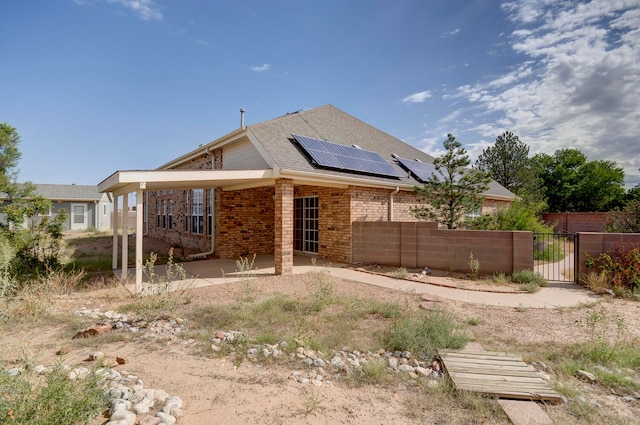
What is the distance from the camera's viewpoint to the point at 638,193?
31766 mm

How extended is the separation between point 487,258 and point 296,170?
6.19m

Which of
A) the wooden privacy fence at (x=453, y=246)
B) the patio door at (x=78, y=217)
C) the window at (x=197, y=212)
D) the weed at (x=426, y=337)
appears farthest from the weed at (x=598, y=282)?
the patio door at (x=78, y=217)

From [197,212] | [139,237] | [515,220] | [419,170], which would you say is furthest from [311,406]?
[197,212]

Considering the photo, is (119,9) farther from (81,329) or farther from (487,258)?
(487,258)

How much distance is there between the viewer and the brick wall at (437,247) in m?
8.79

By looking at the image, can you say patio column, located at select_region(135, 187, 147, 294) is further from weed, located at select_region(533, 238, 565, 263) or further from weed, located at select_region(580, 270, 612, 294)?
weed, located at select_region(533, 238, 565, 263)

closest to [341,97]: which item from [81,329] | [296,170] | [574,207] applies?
[296,170]

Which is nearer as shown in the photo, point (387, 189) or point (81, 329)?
point (81, 329)

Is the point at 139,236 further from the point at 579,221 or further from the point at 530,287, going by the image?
the point at 579,221

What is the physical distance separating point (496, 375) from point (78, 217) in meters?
34.9

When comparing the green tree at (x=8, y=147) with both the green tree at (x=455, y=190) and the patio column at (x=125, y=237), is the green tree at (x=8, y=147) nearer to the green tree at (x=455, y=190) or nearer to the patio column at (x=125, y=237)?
the patio column at (x=125, y=237)

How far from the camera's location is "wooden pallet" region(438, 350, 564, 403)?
313 centimetres

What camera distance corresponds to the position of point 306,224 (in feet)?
43.5

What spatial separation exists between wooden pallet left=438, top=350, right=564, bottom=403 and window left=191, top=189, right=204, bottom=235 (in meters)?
12.2
